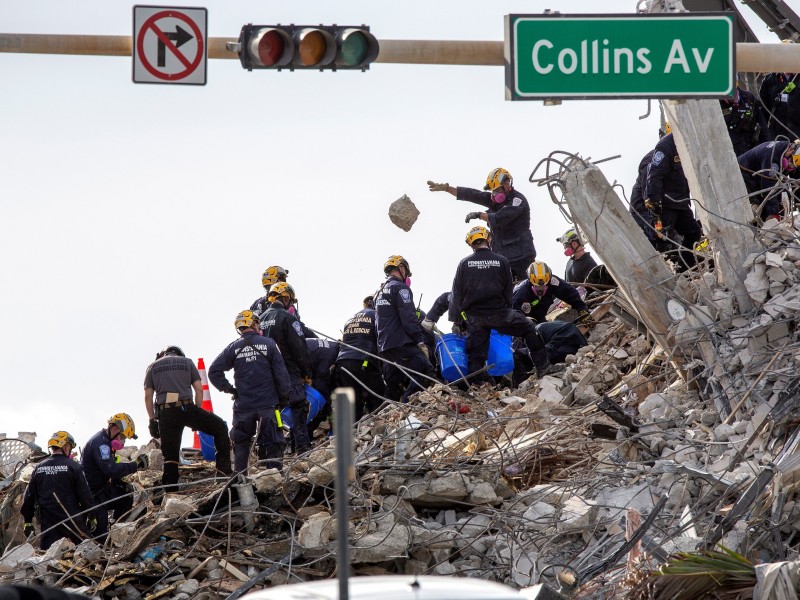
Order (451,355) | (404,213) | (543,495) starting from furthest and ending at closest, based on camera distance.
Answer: (404,213) < (451,355) < (543,495)

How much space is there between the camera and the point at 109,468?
1534 cm

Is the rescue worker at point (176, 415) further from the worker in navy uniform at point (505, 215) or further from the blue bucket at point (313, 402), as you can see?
the worker in navy uniform at point (505, 215)

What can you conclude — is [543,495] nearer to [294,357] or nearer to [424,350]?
[294,357]

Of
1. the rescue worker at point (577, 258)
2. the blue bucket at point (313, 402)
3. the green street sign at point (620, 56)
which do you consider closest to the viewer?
the green street sign at point (620, 56)

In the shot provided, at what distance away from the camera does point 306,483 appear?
13.6 m

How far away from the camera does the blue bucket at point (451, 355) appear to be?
54.6ft

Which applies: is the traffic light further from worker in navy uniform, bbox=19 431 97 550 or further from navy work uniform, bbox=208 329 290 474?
worker in navy uniform, bbox=19 431 97 550

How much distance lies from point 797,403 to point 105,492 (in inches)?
288

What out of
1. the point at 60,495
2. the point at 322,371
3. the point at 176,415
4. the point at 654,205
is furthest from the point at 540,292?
the point at 60,495

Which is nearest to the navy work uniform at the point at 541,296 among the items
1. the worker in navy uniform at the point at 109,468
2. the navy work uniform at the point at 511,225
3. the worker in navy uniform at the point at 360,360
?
the navy work uniform at the point at 511,225

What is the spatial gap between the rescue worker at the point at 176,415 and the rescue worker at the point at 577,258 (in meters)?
5.58

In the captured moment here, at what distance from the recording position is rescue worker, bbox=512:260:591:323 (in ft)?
57.0

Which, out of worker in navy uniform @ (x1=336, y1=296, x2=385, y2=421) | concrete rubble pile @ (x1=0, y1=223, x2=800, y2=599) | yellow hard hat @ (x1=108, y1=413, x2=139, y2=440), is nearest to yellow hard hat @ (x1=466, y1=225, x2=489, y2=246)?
worker in navy uniform @ (x1=336, y1=296, x2=385, y2=421)

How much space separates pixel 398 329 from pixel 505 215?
2.30 m
